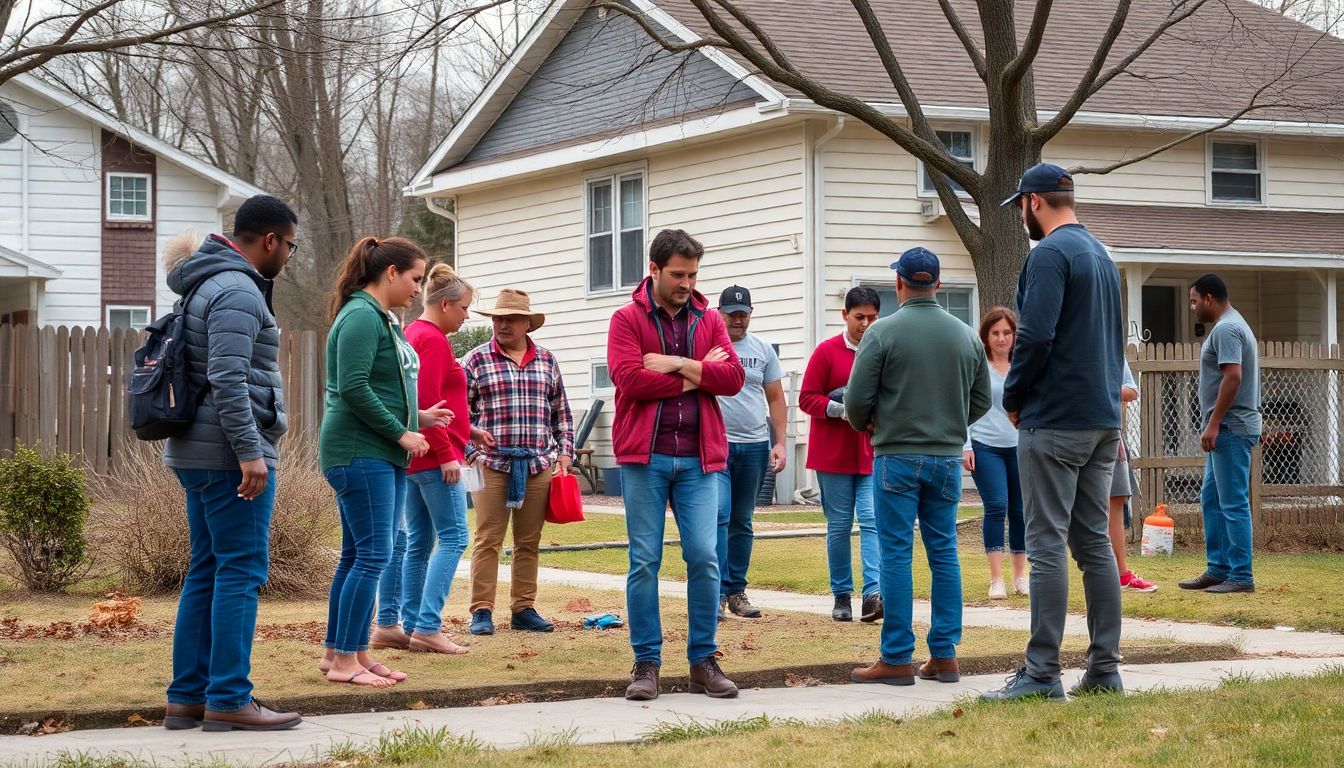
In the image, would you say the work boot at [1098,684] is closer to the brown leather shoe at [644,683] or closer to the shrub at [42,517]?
the brown leather shoe at [644,683]

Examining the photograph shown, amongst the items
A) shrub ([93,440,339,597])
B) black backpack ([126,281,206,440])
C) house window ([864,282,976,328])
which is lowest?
shrub ([93,440,339,597])

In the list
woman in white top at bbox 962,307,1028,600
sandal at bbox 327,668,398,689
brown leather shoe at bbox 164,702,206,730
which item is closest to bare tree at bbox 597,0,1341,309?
woman in white top at bbox 962,307,1028,600

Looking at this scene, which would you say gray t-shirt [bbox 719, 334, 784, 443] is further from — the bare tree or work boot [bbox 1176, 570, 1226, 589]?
the bare tree

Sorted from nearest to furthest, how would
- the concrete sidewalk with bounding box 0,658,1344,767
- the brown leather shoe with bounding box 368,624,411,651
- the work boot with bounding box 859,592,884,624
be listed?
the concrete sidewalk with bounding box 0,658,1344,767, the brown leather shoe with bounding box 368,624,411,651, the work boot with bounding box 859,592,884,624

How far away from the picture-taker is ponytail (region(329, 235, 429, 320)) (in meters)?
7.64

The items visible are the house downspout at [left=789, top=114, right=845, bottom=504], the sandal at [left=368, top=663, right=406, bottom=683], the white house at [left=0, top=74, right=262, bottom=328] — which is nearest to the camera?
the sandal at [left=368, top=663, right=406, bottom=683]

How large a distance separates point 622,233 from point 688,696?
726 inches

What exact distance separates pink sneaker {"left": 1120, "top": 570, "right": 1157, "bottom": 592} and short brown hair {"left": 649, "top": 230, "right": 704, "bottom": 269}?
5645mm

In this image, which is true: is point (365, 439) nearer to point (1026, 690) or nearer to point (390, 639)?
point (390, 639)

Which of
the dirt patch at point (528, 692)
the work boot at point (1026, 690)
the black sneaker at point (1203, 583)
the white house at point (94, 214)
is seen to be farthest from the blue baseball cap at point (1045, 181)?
the white house at point (94, 214)

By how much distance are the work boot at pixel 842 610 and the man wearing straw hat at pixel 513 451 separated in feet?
6.24

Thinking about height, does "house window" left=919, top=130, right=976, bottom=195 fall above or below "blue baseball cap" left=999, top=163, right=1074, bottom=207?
above

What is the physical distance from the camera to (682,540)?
756 cm

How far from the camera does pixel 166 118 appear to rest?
44.5 metres
